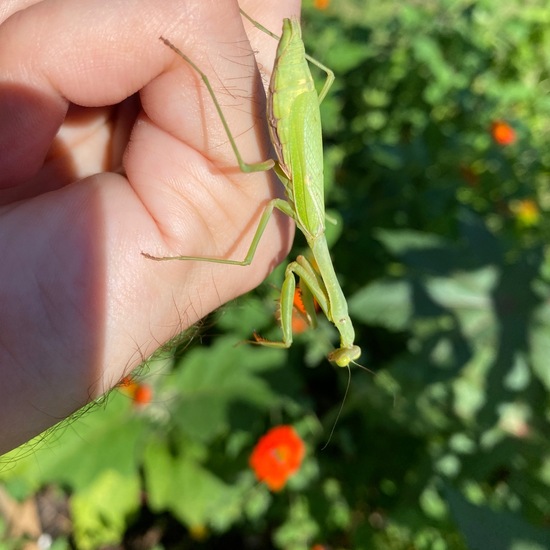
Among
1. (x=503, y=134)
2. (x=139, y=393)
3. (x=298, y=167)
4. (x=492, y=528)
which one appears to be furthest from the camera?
(x=503, y=134)

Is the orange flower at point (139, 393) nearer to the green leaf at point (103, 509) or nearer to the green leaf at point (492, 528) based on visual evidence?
the green leaf at point (103, 509)

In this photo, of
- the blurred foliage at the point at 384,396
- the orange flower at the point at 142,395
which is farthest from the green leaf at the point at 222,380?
the orange flower at the point at 142,395

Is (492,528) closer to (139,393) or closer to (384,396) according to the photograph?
(384,396)

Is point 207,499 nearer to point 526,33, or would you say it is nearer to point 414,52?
point 414,52

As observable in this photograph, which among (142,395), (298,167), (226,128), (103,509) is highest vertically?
(226,128)

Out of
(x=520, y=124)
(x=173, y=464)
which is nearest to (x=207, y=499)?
(x=173, y=464)

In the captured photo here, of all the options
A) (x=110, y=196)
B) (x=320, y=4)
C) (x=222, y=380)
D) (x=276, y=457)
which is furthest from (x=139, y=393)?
(x=320, y=4)

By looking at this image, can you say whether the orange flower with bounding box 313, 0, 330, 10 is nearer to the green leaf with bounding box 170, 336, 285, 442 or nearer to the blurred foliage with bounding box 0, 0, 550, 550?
the blurred foliage with bounding box 0, 0, 550, 550
